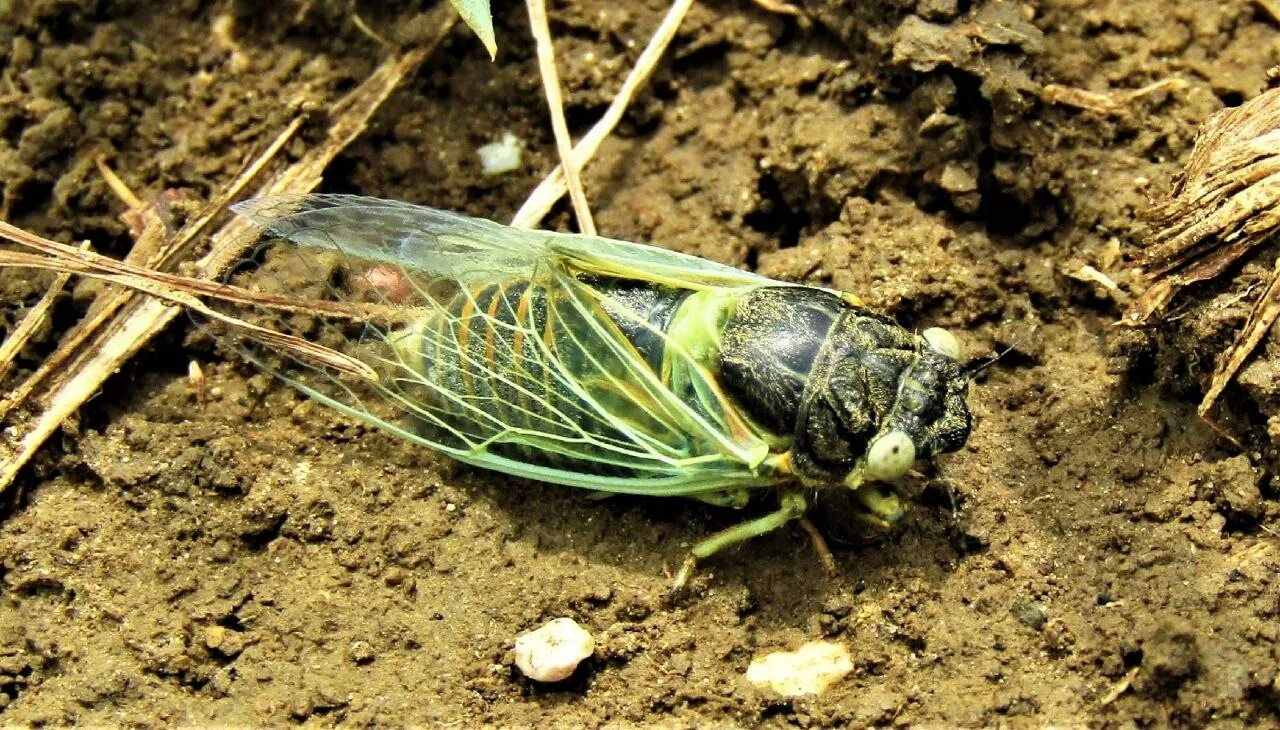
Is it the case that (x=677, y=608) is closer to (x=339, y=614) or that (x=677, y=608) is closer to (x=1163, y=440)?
(x=339, y=614)

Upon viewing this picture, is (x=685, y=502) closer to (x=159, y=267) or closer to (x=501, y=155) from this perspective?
(x=501, y=155)

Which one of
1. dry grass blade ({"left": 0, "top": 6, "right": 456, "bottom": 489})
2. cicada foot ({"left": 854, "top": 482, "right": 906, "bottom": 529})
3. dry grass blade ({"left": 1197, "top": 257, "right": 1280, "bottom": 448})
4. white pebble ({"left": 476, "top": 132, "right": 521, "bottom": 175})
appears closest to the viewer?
dry grass blade ({"left": 1197, "top": 257, "right": 1280, "bottom": 448})

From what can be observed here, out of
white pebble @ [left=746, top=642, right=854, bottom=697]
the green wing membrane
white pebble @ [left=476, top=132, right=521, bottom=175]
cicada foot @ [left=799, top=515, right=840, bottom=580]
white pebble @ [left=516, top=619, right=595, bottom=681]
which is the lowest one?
white pebble @ [left=516, top=619, right=595, bottom=681]

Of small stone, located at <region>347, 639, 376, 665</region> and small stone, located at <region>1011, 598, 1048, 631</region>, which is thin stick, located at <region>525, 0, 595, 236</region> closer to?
small stone, located at <region>347, 639, 376, 665</region>

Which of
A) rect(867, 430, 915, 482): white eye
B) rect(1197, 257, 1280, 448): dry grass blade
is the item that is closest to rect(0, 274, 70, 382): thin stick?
rect(867, 430, 915, 482): white eye

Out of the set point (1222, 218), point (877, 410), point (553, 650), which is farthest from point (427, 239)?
point (1222, 218)

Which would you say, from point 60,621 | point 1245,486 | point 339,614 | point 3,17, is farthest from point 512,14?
point 1245,486

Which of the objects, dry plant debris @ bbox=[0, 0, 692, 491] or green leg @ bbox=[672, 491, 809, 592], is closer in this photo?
green leg @ bbox=[672, 491, 809, 592]
